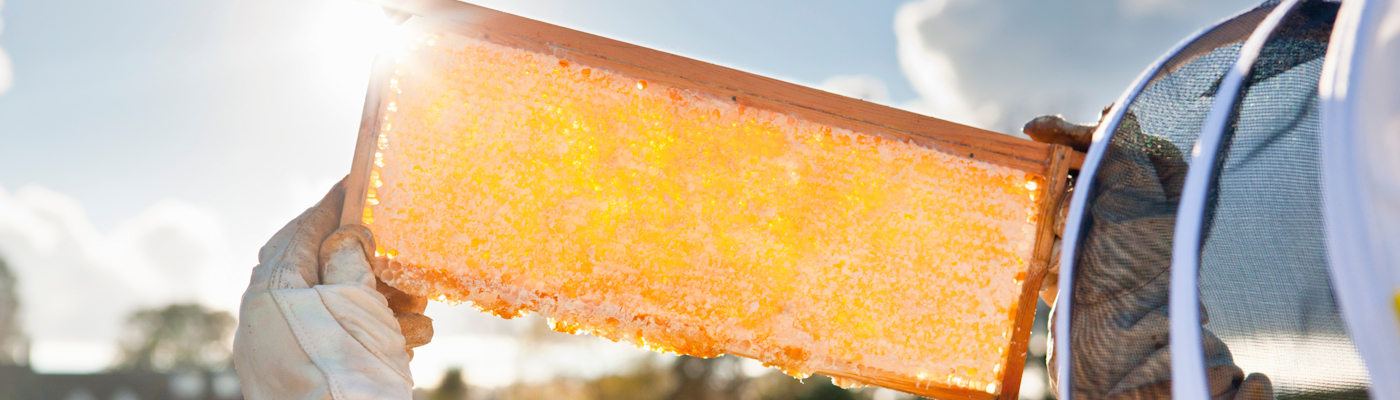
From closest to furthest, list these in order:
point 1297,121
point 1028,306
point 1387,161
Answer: point 1387,161 → point 1297,121 → point 1028,306

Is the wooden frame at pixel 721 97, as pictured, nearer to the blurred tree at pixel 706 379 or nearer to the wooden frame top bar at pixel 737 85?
the wooden frame top bar at pixel 737 85

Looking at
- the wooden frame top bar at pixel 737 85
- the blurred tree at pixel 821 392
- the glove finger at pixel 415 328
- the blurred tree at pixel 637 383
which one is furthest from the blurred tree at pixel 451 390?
the wooden frame top bar at pixel 737 85

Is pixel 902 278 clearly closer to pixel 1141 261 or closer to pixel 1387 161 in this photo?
pixel 1141 261

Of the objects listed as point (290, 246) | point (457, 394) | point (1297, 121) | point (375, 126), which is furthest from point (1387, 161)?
point (457, 394)

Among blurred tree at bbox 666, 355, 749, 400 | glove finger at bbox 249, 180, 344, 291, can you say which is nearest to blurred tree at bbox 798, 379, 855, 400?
blurred tree at bbox 666, 355, 749, 400

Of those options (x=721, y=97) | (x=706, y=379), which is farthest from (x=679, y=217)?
(x=706, y=379)

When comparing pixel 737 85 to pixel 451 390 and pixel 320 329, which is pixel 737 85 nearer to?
pixel 320 329

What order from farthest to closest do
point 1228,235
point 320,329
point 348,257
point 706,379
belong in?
point 706,379, point 348,257, point 320,329, point 1228,235
